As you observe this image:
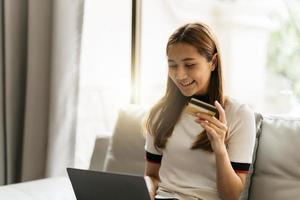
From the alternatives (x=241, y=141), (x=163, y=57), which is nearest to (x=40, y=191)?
(x=241, y=141)

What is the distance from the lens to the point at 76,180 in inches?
52.9

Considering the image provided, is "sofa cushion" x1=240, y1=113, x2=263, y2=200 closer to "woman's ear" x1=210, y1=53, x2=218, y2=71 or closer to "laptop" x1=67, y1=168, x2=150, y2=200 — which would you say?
"woman's ear" x1=210, y1=53, x2=218, y2=71

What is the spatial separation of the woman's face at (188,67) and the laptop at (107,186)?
377 millimetres

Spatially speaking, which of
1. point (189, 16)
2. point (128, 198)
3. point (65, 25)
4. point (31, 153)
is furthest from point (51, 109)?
point (128, 198)

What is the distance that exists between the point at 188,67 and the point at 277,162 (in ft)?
1.37

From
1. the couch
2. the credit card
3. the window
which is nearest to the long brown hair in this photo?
the credit card

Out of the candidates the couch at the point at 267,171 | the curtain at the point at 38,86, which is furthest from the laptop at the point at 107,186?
the curtain at the point at 38,86

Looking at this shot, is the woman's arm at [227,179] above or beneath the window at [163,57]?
beneath

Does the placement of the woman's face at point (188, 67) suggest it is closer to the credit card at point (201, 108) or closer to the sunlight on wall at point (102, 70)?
the credit card at point (201, 108)

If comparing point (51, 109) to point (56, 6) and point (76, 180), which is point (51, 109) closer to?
point (56, 6)

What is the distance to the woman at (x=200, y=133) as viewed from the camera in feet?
4.47

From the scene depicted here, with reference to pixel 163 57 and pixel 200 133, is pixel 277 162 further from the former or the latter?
pixel 163 57

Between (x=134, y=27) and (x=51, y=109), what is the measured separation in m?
0.61

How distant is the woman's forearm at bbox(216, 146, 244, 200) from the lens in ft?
4.39
